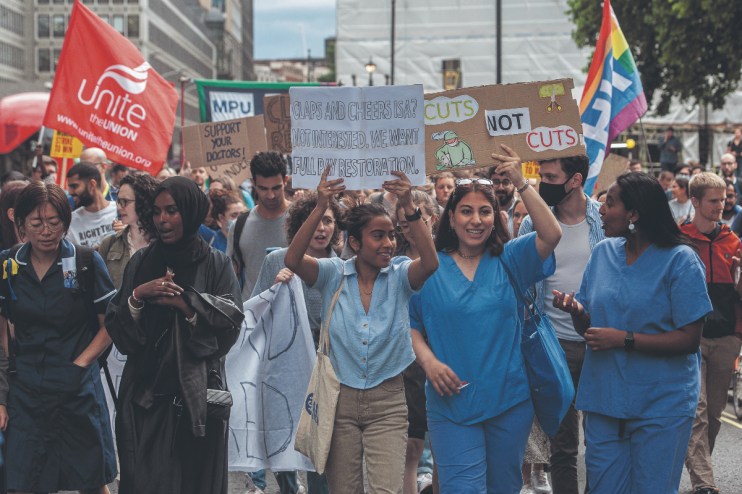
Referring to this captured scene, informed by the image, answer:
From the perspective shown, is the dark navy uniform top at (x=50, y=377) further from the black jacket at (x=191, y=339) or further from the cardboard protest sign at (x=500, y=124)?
the cardboard protest sign at (x=500, y=124)

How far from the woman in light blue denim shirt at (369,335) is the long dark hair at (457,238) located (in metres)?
0.19

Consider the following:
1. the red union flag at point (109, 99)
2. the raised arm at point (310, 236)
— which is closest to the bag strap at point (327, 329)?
the raised arm at point (310, 236)

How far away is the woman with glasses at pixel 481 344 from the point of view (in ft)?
17.5

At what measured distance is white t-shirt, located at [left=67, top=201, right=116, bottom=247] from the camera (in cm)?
909

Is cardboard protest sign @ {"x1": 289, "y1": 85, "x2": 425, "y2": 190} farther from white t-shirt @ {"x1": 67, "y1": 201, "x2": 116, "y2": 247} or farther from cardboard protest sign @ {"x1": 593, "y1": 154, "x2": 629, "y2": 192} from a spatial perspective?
cardboard protest sign @ {"x1": 593, "y1": 154, "x2": 629, "y2": 192}

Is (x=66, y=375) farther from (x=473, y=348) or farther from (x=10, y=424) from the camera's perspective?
(x=473, y=348)

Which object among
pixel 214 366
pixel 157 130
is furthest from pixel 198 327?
pixel 157 130

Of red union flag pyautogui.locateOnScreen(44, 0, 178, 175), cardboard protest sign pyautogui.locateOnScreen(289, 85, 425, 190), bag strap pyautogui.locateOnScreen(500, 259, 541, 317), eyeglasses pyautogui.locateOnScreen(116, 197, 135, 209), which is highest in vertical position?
red union flag pyautogui.locateOnScreen(44, 0, 178, 175)

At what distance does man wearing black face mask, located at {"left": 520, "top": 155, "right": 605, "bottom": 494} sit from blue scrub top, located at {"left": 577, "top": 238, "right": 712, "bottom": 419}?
1006mm

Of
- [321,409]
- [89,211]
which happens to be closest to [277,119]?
[89,211]

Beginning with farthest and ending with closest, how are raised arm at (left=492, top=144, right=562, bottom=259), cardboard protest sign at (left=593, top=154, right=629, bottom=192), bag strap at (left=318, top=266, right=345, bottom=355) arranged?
cardboard protest sign at (left=593, top=154, right=629, bottom=192), bag strap at (left=318, top=266, right=345, bottom=355), raised arm at (left=492, top=144, right=562, bottom=259)

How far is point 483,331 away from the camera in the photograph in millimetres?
5375

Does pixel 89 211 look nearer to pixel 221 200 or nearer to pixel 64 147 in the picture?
pixel 221 200

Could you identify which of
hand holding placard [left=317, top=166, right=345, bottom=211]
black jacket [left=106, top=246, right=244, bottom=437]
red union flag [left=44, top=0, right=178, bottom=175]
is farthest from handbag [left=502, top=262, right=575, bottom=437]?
red union flag [left=44, top=0, right=178, bottom=175]
